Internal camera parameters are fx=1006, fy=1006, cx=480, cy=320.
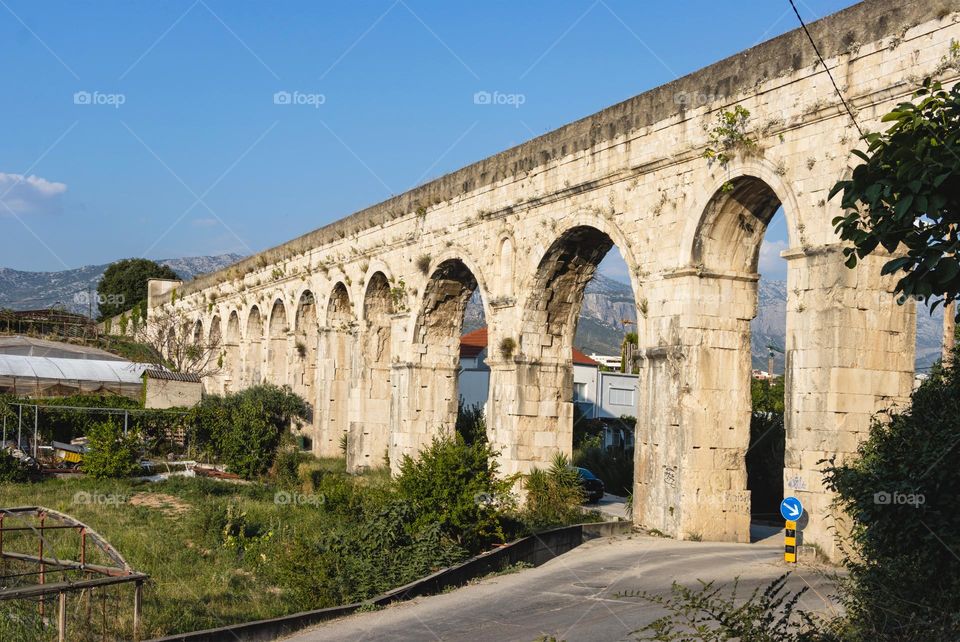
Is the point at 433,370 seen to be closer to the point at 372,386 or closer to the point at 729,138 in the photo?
the point at 372,386

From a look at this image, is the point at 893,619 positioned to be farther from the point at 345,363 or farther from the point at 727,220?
the point at 345,363

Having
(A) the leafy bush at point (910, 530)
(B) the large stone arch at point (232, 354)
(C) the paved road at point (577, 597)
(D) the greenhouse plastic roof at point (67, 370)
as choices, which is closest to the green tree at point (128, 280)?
(B) the large stone arch at point (232, 354)

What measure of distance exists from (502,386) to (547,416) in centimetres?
101

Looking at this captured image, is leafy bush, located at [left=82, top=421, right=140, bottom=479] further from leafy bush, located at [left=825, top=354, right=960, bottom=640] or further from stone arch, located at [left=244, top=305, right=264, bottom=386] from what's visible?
leafy bush, located at [left=825, top=354, right=960, bottom=640]

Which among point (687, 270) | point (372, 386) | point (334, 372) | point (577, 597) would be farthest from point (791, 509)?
point (334, 372)

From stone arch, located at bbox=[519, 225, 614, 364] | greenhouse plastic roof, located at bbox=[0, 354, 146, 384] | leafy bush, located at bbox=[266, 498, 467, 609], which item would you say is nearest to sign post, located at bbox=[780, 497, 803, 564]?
leafy bush, located at bbox=[266, 498, 467, 609]

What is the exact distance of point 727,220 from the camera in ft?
46.4

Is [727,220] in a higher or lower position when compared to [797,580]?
higher

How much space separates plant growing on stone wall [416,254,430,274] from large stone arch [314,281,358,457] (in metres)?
5.73

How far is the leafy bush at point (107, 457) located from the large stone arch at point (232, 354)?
1851 centimetres

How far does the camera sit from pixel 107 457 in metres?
20.8

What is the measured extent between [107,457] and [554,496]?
9751mm

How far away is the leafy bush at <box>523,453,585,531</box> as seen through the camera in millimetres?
16234

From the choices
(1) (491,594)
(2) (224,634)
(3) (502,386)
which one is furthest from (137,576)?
(3) (502,386)
